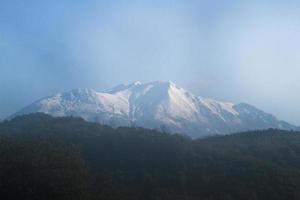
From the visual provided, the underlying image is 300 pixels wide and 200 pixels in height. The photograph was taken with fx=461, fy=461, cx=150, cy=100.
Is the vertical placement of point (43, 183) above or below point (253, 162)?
above

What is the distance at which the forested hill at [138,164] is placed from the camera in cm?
7369

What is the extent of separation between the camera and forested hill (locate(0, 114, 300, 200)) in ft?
242

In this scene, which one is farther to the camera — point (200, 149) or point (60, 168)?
point (200, 149)

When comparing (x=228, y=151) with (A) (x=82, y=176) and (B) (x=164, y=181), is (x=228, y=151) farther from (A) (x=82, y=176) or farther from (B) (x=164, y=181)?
(A) (x=82, y=176)

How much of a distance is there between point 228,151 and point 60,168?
72086 mm

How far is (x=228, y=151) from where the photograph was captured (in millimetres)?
139000

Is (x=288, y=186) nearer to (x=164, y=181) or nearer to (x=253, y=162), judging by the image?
(x=253, y=162)

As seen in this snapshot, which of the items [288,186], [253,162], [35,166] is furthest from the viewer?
[253,162]

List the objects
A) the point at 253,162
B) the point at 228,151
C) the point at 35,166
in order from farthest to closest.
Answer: the point at 228,151
the point at 253,162
the point at 35,166

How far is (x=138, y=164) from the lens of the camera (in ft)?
399

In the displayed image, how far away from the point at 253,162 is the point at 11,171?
66700mm

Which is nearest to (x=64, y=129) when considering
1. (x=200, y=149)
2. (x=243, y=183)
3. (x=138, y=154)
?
(x=138, y=154)

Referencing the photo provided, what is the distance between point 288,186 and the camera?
9888 cm

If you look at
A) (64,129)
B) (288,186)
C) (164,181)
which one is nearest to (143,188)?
(164,181)
